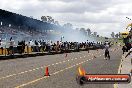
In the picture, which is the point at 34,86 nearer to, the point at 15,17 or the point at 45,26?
the point at 15,17

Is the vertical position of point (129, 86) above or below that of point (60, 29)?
below

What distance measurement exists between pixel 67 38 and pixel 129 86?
358ft

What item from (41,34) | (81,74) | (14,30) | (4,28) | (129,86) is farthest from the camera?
(41,34)

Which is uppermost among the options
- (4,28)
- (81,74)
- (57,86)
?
(4,28)

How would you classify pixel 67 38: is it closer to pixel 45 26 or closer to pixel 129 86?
pixel 45 26

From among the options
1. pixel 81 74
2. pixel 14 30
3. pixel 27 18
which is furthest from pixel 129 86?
pixel 27 18

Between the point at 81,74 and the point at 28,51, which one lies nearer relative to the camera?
the point at 81,74

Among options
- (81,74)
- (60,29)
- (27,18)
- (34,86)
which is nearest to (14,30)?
(27,18)

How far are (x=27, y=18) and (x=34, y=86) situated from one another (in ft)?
235

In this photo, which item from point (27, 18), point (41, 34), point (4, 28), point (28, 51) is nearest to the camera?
point (28, 51)

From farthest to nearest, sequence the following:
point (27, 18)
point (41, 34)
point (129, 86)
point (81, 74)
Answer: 1. point (41, 34)
2. point (27, 18)
3. point (129, 86)
4. point (81, 74)

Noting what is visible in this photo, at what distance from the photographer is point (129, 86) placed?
41.1 ft

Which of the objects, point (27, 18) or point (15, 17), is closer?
point (15, 17)

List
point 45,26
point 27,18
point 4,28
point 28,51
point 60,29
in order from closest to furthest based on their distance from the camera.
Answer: point 28,51 → point 4,28 → point 27,18 → point 45,26 → point 60,29
